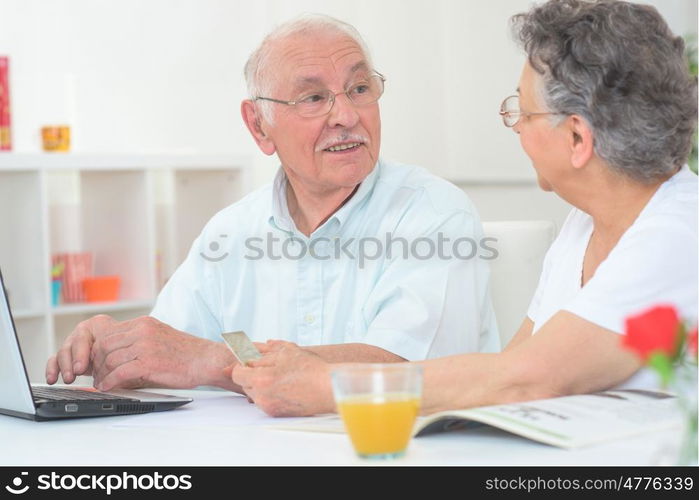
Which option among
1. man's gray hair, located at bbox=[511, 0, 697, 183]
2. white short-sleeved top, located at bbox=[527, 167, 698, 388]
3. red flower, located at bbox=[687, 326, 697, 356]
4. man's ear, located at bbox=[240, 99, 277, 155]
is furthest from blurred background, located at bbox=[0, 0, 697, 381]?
red flower, located at bbox=[687, 326, 697, 356]

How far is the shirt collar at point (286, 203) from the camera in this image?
6.79ft

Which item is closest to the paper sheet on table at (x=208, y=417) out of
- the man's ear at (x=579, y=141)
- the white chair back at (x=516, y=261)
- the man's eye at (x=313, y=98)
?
the man's ear at (x=579, y=141)

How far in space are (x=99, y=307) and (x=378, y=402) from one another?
9.17ft

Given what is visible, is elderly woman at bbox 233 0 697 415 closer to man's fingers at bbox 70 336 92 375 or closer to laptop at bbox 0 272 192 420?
laptop at bbox 0 272 192 420

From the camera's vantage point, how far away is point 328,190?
6.98 feet

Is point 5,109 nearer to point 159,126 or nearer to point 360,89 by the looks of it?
point 159,126

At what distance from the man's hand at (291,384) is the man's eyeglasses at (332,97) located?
2.63 ft

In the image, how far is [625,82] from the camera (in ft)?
4.54

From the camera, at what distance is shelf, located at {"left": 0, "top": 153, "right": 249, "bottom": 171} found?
11.4 ft

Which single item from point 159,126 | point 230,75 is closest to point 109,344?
point 159,126

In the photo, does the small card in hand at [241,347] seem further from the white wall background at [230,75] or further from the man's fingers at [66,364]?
the white wall background at [230,75]

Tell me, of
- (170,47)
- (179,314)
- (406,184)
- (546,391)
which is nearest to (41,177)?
(170,47)
